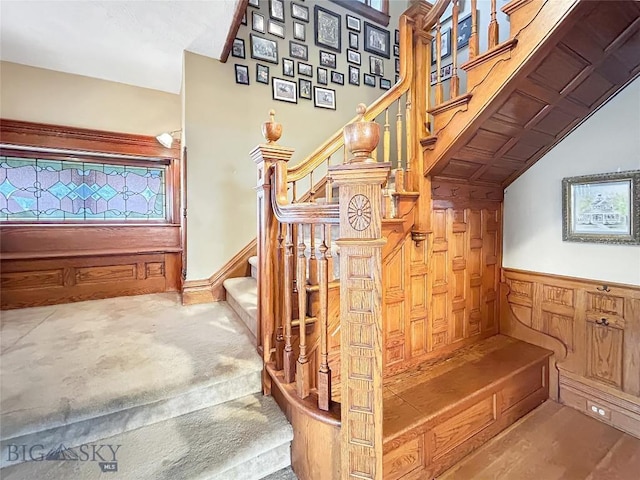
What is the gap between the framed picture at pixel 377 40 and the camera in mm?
3375

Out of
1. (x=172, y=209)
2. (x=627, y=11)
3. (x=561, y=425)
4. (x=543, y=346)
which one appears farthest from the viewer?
(x=172, y=209)

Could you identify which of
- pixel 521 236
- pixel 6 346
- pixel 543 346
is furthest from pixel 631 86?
pixel 6 346

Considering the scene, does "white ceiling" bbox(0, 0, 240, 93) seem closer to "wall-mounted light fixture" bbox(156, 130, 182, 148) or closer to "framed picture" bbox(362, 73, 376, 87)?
"wall-mounted light fixture" bbox(156, 130, 182, 148)

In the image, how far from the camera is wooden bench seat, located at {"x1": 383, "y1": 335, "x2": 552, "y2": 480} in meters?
1.52

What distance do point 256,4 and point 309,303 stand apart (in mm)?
2788

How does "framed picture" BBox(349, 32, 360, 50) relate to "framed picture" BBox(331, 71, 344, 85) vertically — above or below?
above

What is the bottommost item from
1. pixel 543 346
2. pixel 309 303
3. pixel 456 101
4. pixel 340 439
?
pixel 543 346

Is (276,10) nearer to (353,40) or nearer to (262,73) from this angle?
(262,73)

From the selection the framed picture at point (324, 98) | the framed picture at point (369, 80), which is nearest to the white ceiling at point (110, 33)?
the framed picture at point (324, 98)

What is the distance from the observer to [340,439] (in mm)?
1091

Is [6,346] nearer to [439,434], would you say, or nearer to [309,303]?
[309,303]

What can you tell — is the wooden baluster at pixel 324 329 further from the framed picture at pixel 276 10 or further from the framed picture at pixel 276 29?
the framed picture at pixel 276 10

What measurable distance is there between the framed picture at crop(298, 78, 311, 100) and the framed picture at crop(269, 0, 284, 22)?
566 millimetres

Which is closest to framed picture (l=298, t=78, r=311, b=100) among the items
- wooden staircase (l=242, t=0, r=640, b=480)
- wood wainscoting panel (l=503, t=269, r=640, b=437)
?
wooden staircase (l=242, t=0, r=640, b=480)
